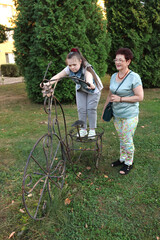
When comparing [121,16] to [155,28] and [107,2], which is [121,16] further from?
[155,28]

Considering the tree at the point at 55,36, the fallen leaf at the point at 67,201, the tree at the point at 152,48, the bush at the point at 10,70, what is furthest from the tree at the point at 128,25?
the bush at the point at 10,70

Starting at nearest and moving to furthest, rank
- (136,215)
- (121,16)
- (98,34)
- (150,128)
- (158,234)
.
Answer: (158,234) < (136,215) < (150,128) < (98,34) < (121,16)

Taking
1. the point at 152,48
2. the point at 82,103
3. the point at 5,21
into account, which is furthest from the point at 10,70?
the point at 82,103

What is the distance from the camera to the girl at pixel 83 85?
2.52m

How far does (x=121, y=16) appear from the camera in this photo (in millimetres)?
7660

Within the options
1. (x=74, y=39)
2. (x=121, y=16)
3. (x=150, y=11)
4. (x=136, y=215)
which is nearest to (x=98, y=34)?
(x=74, y=39)

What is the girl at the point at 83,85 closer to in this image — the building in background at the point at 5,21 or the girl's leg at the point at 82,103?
the girl's leg at the point at 82,103

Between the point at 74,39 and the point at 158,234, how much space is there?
17.4 feet

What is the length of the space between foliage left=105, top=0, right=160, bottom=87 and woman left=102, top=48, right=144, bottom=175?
19.8 feet

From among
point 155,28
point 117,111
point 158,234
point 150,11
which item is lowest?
point 158,234

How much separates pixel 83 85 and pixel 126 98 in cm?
69

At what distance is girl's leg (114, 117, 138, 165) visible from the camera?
8.41 ft

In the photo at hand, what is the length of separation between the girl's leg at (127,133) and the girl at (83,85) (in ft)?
1.36

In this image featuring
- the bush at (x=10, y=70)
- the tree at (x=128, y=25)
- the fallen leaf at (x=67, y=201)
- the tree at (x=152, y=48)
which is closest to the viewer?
the fallen leaf at (x=67, y=201)
